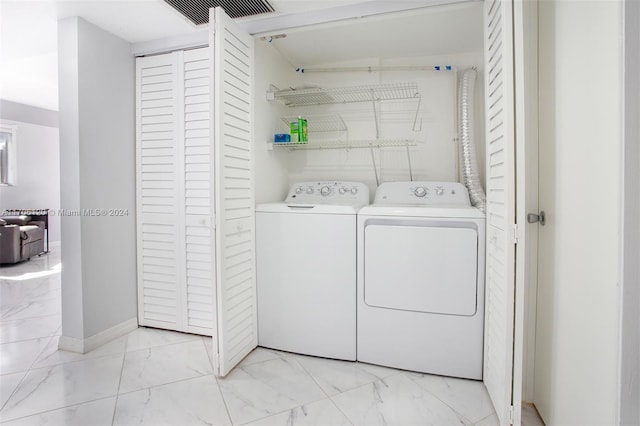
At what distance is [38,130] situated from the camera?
18.2 ft

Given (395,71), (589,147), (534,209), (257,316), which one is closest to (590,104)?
(589,147)

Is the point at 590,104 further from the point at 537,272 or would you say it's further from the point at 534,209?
the point at 537,272

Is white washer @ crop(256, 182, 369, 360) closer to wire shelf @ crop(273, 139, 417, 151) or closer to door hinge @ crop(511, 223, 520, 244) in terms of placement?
wire shelf @ crop(273, 139, 417, 151)

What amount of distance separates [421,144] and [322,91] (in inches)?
34.7

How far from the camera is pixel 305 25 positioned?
1.98 metres

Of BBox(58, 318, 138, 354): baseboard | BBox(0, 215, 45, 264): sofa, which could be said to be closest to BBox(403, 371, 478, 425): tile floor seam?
BBox(58, 318, 138, 354): baseboard

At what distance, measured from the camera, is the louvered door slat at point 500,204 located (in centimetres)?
133

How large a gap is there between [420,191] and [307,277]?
38.4 inches

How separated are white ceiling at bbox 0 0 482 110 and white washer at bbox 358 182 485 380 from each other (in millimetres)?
1183

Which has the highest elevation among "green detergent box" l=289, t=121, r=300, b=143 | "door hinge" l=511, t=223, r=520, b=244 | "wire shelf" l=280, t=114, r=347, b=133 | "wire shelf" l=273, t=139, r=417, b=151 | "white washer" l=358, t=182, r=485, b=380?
"wire shelf" l=280, t=114, r=347, b=133

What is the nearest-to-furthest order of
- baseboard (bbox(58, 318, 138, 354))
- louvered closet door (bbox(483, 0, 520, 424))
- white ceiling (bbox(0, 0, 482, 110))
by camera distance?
1. louvered closet door (bbox(483, 0, 520, 424))
2. white ceiling (bbox(0, 0, 482, 110))
3. baseboard (bbox(58, 318, 138, 354))

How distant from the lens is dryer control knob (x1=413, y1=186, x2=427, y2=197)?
7.47 ft

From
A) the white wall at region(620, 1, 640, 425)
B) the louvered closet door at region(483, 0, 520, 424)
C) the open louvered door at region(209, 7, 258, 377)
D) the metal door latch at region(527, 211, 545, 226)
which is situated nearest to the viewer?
the white wall at region(620, 1, 640, 425)

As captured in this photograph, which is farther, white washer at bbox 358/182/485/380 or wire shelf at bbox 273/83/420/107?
wire shelf at bbox 273/83/420/107
